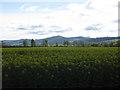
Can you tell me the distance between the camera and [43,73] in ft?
29.8

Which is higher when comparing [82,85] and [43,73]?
[43,73]

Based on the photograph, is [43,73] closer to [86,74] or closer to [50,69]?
[50,69]

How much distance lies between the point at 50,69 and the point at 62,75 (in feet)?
2.40

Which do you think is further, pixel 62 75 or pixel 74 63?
pixel 74 63

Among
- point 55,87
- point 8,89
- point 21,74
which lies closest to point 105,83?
point 55,87

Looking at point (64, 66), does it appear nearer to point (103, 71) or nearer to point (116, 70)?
point (103, 71)

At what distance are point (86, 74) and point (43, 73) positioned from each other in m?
2.35

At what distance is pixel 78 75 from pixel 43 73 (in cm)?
191

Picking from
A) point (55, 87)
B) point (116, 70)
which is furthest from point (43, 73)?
point (116, 70)

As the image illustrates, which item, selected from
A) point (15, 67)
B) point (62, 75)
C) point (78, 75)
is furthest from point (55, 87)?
point (15, 67)

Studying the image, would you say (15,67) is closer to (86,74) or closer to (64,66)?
(64,66)

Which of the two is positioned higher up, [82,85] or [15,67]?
[15,67]

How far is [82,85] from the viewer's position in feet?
30.6

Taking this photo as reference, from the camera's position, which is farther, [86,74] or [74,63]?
[74,63]
